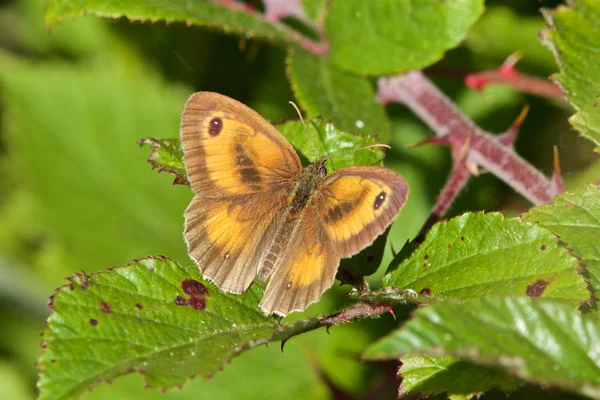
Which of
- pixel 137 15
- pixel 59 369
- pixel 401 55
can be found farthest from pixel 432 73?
pixel 59 369

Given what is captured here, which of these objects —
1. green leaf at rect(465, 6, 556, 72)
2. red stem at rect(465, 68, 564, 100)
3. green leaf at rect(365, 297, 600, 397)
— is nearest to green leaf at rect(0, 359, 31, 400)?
red stem at rect(465, 68, 564, 100)

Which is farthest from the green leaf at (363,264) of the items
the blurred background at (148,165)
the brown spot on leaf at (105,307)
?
the blurred background at (148,165)

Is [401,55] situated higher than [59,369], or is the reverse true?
[401,55]

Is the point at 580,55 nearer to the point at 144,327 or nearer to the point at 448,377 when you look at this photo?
the point at 448,377

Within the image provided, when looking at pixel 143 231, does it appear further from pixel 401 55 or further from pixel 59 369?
pixel 59 369

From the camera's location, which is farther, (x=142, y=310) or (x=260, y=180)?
(x=260, y=180)

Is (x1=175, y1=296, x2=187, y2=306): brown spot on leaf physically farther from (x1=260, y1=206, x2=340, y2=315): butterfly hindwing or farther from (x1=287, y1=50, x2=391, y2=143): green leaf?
(x1=287, y1=50, x2=391, y2=143): green leaf
